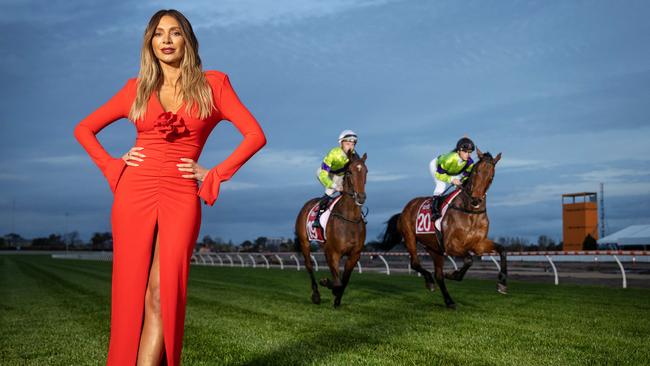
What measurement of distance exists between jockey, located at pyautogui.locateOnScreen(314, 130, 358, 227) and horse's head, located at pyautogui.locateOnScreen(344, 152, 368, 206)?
0.43m

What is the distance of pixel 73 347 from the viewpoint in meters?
6.74

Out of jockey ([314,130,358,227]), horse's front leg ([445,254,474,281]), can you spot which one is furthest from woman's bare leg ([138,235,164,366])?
horse's front leg ([445,254,474,281])

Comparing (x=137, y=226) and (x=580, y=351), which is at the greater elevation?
(x=137, y=226)

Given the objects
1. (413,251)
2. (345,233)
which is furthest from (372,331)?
(413,251)

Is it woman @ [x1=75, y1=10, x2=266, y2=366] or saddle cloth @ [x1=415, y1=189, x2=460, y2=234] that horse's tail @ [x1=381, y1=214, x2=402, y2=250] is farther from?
woman @ [x1=75, y1=10, x2=266, y2=366]

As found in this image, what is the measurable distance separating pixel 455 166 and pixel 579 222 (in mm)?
46698

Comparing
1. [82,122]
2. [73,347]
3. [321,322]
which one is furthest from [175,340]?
[321,322]

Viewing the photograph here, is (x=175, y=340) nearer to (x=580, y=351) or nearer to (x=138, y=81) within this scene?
(x=138, y=81)

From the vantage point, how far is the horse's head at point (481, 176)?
Result: 965cm

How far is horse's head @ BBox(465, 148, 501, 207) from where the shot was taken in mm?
9648

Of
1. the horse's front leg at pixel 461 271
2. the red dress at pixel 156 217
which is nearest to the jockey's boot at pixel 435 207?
the horse's front leg at pixel 461 271

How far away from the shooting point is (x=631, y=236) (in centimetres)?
4656

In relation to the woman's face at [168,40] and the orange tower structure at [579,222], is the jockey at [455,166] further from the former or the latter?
the orange tower structure at [579,222]

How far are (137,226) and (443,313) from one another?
7.18 meters
